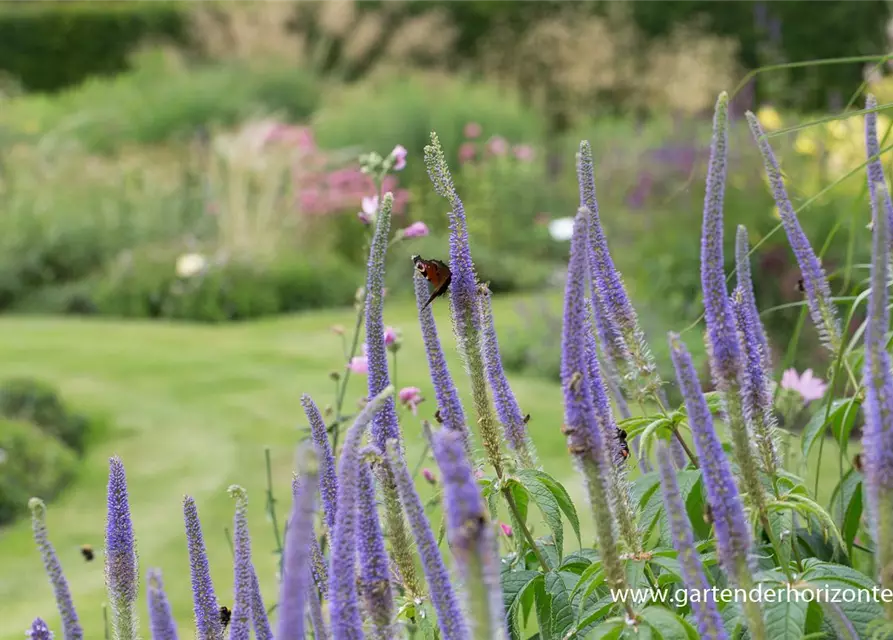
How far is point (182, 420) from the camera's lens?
635 cm

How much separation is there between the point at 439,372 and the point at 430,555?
365 mm

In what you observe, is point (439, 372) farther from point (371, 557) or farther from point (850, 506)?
point (850, 506)

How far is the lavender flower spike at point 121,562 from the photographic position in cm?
114

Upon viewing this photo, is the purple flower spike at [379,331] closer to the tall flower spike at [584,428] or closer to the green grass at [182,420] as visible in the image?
the tall flower spike at [584,428]

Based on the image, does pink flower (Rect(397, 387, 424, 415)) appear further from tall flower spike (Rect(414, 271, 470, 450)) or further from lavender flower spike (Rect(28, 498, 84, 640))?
lavender flower spike (Rect(28, 498, 84, 640))

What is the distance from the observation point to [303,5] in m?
19.9

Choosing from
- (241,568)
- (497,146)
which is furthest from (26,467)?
(497,146)

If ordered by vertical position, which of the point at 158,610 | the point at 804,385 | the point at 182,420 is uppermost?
the point at 158,610

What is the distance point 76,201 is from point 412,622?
1114 cm

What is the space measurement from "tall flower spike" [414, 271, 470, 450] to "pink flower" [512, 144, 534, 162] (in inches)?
418

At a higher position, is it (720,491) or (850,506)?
(720,491)

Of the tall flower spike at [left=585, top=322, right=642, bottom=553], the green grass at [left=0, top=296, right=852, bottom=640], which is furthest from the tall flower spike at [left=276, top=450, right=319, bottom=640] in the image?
the green grass at [left=0, top=296, right=852, bottom=640]

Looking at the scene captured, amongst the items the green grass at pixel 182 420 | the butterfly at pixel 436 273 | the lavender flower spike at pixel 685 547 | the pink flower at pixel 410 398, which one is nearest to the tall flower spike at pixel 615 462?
the butterfly at pixel 436 273

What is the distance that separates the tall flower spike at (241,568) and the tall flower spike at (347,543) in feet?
0.36
